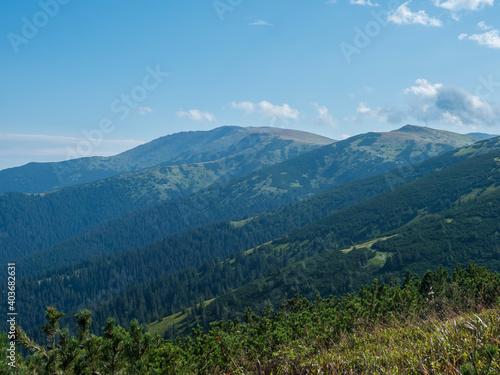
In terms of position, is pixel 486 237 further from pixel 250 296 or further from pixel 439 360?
pixel 439 360

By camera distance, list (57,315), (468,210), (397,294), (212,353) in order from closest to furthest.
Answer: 1. (57,315)
2. (212,353)
3. (397,294)
4. (468,210)

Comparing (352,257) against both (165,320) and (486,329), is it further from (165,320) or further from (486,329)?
(486,329)

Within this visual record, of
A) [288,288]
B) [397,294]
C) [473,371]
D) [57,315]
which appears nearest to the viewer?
[473,371]

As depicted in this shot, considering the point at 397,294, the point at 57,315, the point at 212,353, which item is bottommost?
the point at 397,294

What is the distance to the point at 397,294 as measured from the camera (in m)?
40.3

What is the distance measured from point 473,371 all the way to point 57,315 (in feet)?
32.8

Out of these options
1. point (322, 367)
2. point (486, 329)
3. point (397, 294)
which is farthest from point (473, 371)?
point (397, 294)

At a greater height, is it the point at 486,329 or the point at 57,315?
the point at 57,315

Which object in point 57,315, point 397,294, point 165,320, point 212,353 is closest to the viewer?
point 57,315

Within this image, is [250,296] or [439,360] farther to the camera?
[250,296]

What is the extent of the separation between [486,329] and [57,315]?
10.7 meters

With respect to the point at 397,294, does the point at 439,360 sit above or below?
above

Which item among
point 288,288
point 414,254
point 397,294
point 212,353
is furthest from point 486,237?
point 212,353

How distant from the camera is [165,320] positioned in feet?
552
